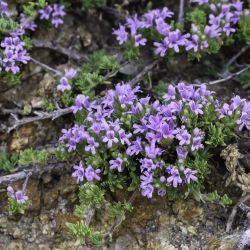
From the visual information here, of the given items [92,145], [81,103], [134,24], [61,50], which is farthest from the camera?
[61,50]

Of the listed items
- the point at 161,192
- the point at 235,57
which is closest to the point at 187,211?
the point at 161,192

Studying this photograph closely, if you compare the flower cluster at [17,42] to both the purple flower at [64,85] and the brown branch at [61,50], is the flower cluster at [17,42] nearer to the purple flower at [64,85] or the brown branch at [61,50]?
the brown branch at [61,50]

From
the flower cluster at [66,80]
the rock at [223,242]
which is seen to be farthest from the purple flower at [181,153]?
the flower cluster at [66,80]

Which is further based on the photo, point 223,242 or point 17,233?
point 17,233

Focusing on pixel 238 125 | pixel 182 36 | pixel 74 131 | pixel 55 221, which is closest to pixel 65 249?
pixel 55 221

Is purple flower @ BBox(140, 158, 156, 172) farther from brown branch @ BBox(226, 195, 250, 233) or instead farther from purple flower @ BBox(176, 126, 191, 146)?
brown branch @ BBox(226, 195, 250, 233)

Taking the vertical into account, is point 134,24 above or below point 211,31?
above

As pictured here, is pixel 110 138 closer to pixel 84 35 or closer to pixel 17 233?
pixel 17 233

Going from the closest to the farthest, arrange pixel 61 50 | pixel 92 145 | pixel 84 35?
pixel 92 145 → pixel 61 50 → pixel 84 35
